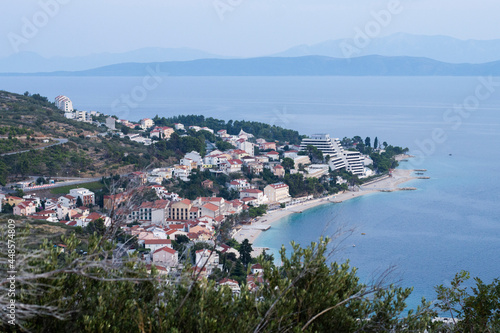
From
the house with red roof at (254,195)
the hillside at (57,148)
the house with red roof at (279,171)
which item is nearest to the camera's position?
the hillside at (57,148)

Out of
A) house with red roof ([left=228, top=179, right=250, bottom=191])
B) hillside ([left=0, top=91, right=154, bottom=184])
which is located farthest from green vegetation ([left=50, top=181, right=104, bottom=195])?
house with red roof ([left=228, top=179, right=250, bottom=191])

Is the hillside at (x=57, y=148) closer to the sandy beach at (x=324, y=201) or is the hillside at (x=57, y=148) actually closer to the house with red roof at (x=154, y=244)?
the sandy beach at (x=324, y=201)

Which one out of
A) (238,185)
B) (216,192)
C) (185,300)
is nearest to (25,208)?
(216,192)

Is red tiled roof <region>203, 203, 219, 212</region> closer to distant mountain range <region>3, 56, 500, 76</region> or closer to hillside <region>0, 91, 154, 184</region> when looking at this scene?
hillside <region>0, 91, 154, 184</region>

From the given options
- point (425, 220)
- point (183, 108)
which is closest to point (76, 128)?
point (425, 220)

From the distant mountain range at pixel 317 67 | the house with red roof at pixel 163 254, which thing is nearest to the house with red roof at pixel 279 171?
the house with red roof at pixel 163 254

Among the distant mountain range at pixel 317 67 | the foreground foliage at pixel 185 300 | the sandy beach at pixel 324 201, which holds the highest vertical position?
the distant mountain range at pixel 317 67

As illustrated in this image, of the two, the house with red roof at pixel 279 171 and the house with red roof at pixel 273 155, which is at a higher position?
the house with red roof at pixel 273 155

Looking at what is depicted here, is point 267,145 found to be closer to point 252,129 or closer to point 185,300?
point 252,129
